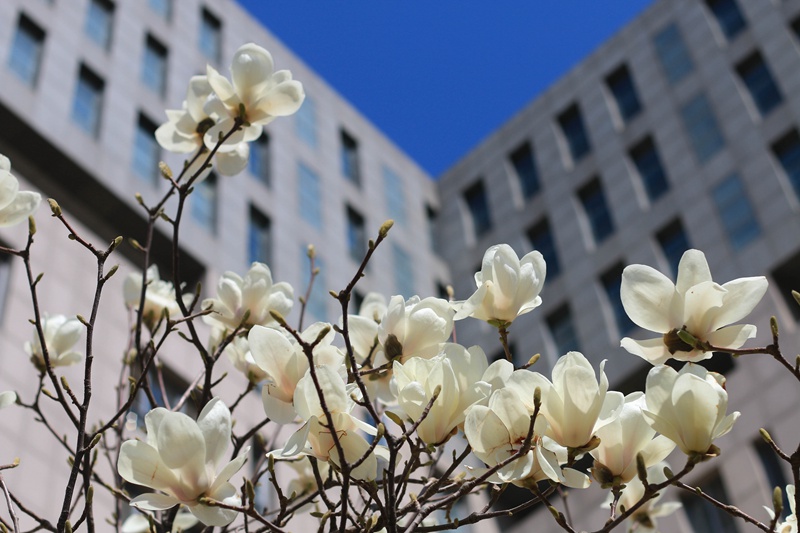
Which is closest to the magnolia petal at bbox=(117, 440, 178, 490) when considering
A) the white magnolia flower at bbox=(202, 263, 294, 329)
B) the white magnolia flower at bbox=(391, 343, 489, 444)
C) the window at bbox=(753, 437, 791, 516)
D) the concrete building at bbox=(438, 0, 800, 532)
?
the white magnolia flower at bbox=(391, 343, 489, 444)

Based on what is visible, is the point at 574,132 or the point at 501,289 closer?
the point at 501,289

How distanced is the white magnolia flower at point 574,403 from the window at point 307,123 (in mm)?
22712

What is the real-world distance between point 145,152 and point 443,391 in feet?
58.1

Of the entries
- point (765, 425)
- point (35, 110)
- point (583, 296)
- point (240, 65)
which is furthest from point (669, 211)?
point (240, 65)

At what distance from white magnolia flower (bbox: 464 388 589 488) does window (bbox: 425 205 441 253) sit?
2577cm

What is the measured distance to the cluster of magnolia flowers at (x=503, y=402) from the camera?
2182 millimetres

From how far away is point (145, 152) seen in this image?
19188mm

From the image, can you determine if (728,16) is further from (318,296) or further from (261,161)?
(318,296)

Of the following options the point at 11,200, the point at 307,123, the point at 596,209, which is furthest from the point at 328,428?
the point at 307,123

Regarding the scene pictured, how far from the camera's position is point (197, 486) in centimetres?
225

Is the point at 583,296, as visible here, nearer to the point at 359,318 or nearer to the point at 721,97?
the point at 721,97

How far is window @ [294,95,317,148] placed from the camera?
2480 centimetres

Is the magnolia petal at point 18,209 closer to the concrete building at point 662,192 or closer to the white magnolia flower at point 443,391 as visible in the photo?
the white magnolia flower at point 443,391

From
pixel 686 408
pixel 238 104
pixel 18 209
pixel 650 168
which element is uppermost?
pixel 650 168
